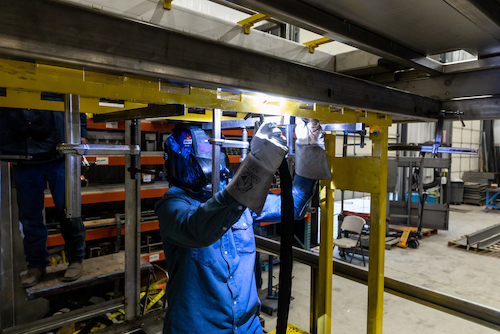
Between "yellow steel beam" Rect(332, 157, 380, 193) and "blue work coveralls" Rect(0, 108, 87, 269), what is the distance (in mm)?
2231

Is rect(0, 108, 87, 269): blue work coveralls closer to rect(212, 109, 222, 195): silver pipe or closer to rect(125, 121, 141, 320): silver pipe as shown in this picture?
rect(125, 121, 141, 320): silver pipe

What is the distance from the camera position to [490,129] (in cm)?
1662

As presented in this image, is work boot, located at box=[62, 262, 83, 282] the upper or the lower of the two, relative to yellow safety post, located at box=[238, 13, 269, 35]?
lower

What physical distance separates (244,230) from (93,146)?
126 cm

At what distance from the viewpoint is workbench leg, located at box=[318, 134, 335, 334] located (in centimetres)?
260

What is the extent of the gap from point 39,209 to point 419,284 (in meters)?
6.18

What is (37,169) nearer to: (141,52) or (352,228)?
(141,52)

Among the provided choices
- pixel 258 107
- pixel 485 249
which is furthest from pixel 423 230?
pixel 258 107

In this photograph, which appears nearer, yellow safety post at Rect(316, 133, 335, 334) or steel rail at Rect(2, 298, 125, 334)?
yellow safety post at Rect(316, 133, 335, 334)

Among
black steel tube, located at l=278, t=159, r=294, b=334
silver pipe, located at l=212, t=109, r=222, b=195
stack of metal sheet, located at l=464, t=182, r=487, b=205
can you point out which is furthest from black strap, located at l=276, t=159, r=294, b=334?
stack of metal sheet, located at l=464, t=182, r=487, b=205

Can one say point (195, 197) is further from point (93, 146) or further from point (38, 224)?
point (38, 224)

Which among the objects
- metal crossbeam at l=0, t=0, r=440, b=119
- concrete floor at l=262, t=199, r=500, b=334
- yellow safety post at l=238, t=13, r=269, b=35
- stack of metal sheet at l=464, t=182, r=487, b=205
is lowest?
concrete floor at l=262, t=199, r=500, b=334

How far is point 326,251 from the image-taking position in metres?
2.62

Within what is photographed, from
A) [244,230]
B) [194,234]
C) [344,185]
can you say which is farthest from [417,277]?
[194,234]
